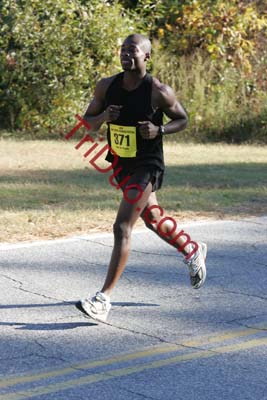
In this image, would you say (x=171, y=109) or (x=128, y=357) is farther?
(x=171, y=109)

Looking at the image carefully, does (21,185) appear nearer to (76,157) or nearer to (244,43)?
(76,157)

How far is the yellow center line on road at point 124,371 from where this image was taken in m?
5.21

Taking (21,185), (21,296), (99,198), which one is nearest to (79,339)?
(21,296)

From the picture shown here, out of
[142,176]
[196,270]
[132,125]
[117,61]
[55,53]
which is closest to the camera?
[132,125]

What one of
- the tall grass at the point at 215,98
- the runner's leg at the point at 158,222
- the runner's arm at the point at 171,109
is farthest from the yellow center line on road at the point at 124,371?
the tall grass at the point at 215,98

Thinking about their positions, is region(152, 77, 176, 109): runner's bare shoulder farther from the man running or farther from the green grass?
the green grass

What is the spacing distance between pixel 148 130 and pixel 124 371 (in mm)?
1852

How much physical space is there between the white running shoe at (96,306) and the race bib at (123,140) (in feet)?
3.31

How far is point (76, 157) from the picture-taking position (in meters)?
16.8

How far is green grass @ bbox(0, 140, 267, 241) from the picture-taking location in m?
10.7

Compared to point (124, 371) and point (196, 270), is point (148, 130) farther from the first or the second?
point (124, 371)

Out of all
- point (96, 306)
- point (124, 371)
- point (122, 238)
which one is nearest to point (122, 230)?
point (122, 238)

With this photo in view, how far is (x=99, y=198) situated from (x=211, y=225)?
213 cm

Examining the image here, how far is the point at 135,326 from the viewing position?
668cm
